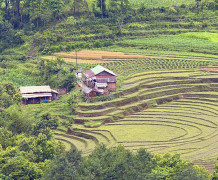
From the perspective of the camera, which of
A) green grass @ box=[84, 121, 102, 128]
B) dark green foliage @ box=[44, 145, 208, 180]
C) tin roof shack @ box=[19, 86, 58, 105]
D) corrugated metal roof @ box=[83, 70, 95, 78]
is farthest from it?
corrugated metal roof @ box=[83, 70, 95, 78]

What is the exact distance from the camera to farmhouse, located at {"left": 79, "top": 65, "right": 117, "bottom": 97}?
44.0 m

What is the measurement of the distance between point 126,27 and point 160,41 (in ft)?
19.3

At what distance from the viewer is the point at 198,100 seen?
44656 mm

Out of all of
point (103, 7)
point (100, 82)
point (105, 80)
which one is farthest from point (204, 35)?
point (100, 82)

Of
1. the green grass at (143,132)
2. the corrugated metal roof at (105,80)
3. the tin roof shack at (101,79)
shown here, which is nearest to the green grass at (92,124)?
the green grass at (143,132)

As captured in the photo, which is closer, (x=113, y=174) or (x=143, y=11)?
(x=113, y=174)

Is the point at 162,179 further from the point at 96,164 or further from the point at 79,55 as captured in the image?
the point at 79,55

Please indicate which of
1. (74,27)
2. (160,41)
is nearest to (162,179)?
(160,41)

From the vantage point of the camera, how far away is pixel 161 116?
136 feet

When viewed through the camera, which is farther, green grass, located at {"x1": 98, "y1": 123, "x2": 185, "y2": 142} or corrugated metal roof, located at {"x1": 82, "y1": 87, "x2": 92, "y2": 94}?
corrugated metal roof, located at {"x1": 82, "y1": 87, "x2": 92, "y2": 94}

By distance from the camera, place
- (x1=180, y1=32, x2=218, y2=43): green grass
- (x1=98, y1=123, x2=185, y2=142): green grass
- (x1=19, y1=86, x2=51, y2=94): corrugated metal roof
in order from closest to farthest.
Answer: (x1=98, y1=123, x2=185, y2=142): green grass, (x1=19, y1=86, x2=51, y2=94): corrugated metal roof, (x1=180, y1=32, x2=218, y2=43): green grass

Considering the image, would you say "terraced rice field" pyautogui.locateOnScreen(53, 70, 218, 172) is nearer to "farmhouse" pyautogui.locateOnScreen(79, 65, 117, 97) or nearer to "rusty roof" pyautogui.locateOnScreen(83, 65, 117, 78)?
"farmhouse" pyautogui.locateOnScreen(79, 65, 117, 97)

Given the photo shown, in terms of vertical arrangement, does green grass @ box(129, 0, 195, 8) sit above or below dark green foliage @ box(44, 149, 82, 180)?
above

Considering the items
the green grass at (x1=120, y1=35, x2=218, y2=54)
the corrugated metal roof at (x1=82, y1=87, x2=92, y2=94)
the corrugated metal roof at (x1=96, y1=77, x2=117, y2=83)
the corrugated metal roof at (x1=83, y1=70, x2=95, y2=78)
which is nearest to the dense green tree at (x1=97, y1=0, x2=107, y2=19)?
the green grass at (x1=120, y1=35, x2=218, y2=54)
